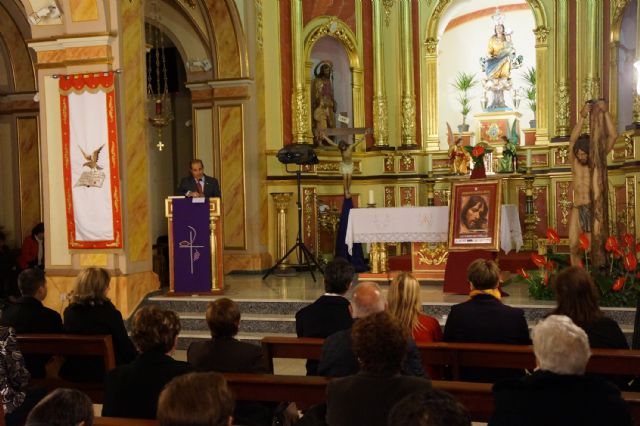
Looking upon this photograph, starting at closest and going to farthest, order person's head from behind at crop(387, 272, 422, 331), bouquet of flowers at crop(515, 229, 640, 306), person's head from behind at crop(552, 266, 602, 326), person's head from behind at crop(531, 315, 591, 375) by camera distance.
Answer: person's head from behind at crop(531, 315, 591, 375) < person's head from behind at crop(552, 266, 602, 326) < person's head from behind at crop(387, 272, 422, 331) < bouquet of flowers at crop(515, 229, 640, 306)

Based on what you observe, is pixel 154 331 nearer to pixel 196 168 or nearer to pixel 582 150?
pixel 582 150

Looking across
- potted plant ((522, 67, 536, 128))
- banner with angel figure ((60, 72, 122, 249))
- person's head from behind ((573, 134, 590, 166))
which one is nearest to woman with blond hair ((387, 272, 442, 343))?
person's head from behind ((573, 134, 590, 166))

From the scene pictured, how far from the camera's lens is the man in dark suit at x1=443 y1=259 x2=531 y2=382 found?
4.96m

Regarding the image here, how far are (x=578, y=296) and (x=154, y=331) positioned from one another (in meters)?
2.15

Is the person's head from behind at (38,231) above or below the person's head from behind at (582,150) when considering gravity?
below

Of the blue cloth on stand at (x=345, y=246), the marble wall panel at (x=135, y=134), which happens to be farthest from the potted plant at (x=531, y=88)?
the marble wall panel at (x=135, y=134)

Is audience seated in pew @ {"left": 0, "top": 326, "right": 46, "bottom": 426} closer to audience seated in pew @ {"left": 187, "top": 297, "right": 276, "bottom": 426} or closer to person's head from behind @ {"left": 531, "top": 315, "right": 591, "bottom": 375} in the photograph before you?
audience seated in pew @ {"left": 187, "top": 297, "right": 276, "bottom": 426}

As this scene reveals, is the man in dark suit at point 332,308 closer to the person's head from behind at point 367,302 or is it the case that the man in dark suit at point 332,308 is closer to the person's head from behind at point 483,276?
the person's head from behind at point 483,276

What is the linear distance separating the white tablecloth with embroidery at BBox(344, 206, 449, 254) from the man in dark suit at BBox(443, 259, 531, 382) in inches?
196

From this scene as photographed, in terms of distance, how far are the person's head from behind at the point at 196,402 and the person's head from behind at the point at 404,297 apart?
2.34m

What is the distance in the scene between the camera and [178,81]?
45.5 feet

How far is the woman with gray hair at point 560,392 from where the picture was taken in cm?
280

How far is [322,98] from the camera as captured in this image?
13594 mm

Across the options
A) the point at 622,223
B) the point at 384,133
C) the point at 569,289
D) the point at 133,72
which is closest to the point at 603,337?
the point at 569,289
